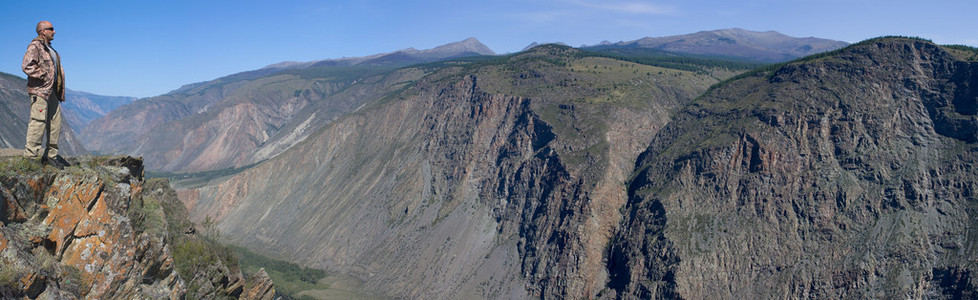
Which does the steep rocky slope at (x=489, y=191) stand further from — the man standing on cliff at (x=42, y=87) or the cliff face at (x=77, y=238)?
the man standing on cliff at (x=42, y=87)

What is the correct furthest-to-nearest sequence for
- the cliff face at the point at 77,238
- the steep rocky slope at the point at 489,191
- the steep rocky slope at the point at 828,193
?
the steep rocky slope at the point at 489,191
the steep rocky slope at the point at 828,193
the cliff face at the point at 77,238

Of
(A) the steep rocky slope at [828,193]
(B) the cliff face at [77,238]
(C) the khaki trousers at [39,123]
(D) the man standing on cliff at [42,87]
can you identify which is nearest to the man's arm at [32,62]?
(D) the man standing on cliff at [42,87]

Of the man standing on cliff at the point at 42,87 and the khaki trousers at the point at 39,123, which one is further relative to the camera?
the khaki trousers at the point at 39,123

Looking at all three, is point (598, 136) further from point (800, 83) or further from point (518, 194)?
point (800, 83)

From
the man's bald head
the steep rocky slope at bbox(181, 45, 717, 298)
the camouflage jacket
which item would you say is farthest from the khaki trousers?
the steep rocky slope at bbox(181, 45, 717, 298)

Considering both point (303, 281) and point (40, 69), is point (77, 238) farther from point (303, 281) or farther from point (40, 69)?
point (303, 281)

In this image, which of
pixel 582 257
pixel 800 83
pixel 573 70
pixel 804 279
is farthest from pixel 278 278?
pixel 800 83

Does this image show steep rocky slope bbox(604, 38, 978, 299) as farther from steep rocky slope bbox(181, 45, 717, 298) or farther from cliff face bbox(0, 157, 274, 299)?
cliff face bbox(0, 157, 274, 299)
